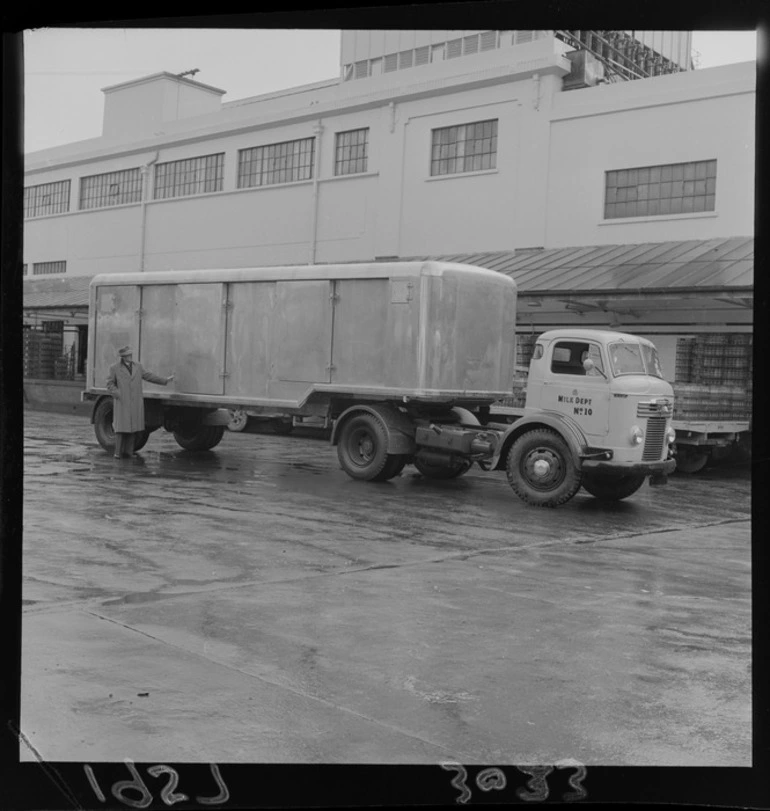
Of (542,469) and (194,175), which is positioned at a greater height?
(194,175)

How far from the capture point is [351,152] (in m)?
23.6

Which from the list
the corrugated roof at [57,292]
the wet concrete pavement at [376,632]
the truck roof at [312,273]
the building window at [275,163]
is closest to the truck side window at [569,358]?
the wet concrete pavement at [376,632]

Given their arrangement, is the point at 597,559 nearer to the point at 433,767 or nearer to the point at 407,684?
the point at 407,684

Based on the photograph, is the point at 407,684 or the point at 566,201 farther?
the point at 566,201

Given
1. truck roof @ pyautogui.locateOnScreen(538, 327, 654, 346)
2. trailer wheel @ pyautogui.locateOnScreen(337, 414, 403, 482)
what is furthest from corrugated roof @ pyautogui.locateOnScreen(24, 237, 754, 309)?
trailer wheel @ pyautogui.locateOnScreen(337, 414, 403, 482)

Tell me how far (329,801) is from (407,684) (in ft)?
5.23

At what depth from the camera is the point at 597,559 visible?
28.3ft

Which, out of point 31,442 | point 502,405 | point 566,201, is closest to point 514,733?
point 502,405

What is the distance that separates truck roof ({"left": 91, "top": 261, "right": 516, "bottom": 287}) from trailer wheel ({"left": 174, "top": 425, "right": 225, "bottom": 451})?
2.62m

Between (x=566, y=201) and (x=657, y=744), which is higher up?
(x=566, y=201)

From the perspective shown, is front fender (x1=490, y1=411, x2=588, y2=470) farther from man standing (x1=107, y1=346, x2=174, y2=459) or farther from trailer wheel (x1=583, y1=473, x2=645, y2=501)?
man standing (x1=107, y1=346, x2=174, y2=459)

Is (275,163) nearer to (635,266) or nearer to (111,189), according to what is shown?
(111,189)

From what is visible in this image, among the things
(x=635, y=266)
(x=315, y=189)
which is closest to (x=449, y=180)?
(x=315, y=189)

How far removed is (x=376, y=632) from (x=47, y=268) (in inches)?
917
